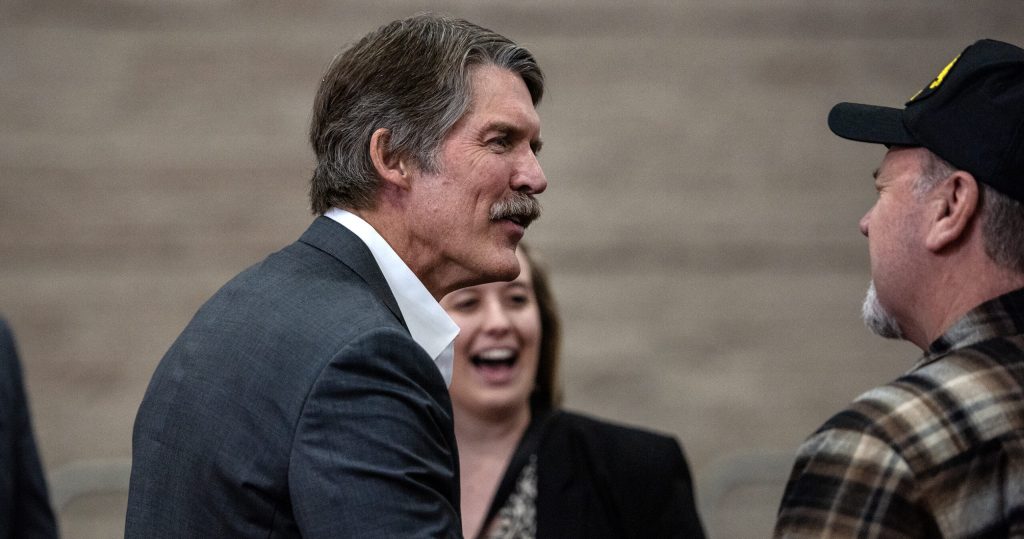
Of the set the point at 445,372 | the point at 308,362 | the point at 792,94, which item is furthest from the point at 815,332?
the point at 308,362

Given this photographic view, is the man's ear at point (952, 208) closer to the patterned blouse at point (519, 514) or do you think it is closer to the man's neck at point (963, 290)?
the man's neck at point (963, 290)

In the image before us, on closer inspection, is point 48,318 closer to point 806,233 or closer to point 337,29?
point 337,29

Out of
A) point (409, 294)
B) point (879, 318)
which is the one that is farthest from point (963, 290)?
point (409, 294)

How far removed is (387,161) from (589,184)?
3.62 metres

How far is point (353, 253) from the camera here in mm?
1999

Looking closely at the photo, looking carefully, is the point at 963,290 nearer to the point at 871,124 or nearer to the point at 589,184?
the point at 871,124

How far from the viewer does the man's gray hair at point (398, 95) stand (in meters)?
2.14

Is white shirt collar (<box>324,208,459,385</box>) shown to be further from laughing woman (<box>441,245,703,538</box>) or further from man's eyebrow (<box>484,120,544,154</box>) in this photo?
laughing woman (<box>441,245,703,538</box>)

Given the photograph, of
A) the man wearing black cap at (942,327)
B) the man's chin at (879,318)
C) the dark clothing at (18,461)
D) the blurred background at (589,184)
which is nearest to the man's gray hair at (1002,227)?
the man wearing black cap at (942,327)

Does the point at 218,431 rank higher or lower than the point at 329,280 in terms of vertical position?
lower

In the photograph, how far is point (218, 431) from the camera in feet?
5.88

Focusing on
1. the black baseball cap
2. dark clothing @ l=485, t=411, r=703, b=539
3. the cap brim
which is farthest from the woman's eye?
the black baseball cap

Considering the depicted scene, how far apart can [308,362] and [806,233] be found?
14.2 feet

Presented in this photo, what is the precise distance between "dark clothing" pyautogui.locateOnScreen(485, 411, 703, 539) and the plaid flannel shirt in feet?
5.12
